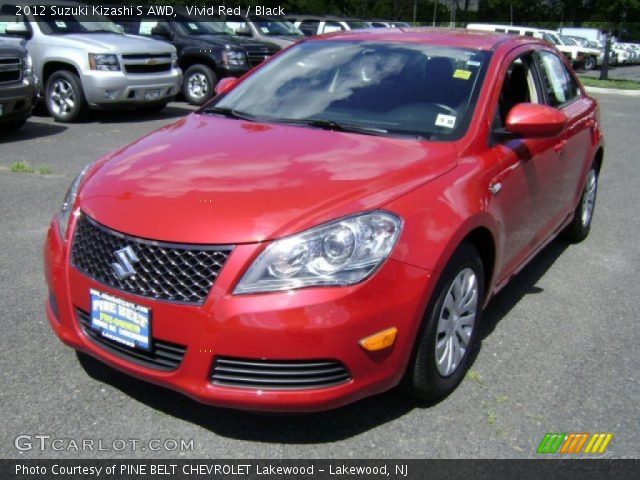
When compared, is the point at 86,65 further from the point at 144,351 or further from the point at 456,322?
the point at 456,322

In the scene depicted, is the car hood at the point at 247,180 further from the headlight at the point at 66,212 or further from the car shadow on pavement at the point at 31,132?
the car shadow on pavement at the point at 31,132

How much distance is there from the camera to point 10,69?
359 inches

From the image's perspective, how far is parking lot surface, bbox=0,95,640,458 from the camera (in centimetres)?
289

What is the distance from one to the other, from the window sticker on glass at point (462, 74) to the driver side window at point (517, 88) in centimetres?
21

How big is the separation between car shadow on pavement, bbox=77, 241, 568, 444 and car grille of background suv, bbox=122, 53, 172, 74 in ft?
26.7

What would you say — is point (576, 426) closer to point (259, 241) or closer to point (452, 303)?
point (452, 303)

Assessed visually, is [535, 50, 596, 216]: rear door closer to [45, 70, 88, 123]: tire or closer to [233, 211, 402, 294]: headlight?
[233, 211, 402, 294]: headlight

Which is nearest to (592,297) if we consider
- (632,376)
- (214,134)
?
(632,376)

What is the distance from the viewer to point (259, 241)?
2635mm

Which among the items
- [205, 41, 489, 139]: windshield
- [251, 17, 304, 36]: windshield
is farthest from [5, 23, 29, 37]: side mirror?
[205, 41, 489, 139]: windshield

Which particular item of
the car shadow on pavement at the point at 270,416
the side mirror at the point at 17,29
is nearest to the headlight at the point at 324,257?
the car shadow on pavement at the point at 270,416

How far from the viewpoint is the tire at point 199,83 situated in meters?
13.0

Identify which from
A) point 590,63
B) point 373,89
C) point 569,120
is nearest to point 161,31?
point 569,120
